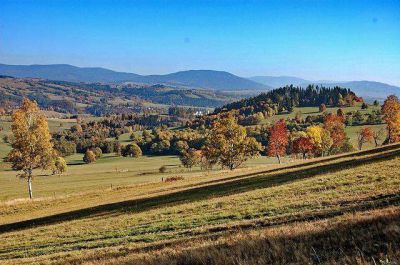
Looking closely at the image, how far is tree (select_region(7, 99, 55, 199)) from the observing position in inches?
2768

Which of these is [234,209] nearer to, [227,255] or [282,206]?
[282,206]

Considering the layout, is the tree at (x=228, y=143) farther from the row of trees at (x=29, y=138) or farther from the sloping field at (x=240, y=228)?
the sloping field at (x=240, y=228)

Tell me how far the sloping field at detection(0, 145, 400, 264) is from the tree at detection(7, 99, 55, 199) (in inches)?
948

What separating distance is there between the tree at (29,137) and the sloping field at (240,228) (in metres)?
24.1

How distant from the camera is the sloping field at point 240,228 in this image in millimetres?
11516

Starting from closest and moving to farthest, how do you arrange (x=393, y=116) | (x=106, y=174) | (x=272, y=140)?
1. (x=393, y=116)
2. (x=272, y=140)
3. (x=106, y=174)

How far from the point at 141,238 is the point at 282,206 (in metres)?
8.47

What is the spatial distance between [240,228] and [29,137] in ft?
194

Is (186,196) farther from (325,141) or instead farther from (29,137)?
(325,141)

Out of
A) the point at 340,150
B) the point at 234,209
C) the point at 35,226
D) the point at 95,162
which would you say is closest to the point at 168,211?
the point at 234,209

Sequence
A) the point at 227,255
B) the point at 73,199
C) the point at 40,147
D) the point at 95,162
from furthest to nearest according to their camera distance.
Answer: the point at 95,162 < the point at 40,147 < the point at 73,199 < the point at 227,255

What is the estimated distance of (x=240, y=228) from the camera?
19781 mm

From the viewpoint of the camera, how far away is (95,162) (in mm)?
191125

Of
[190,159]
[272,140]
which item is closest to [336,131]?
[272,140]
